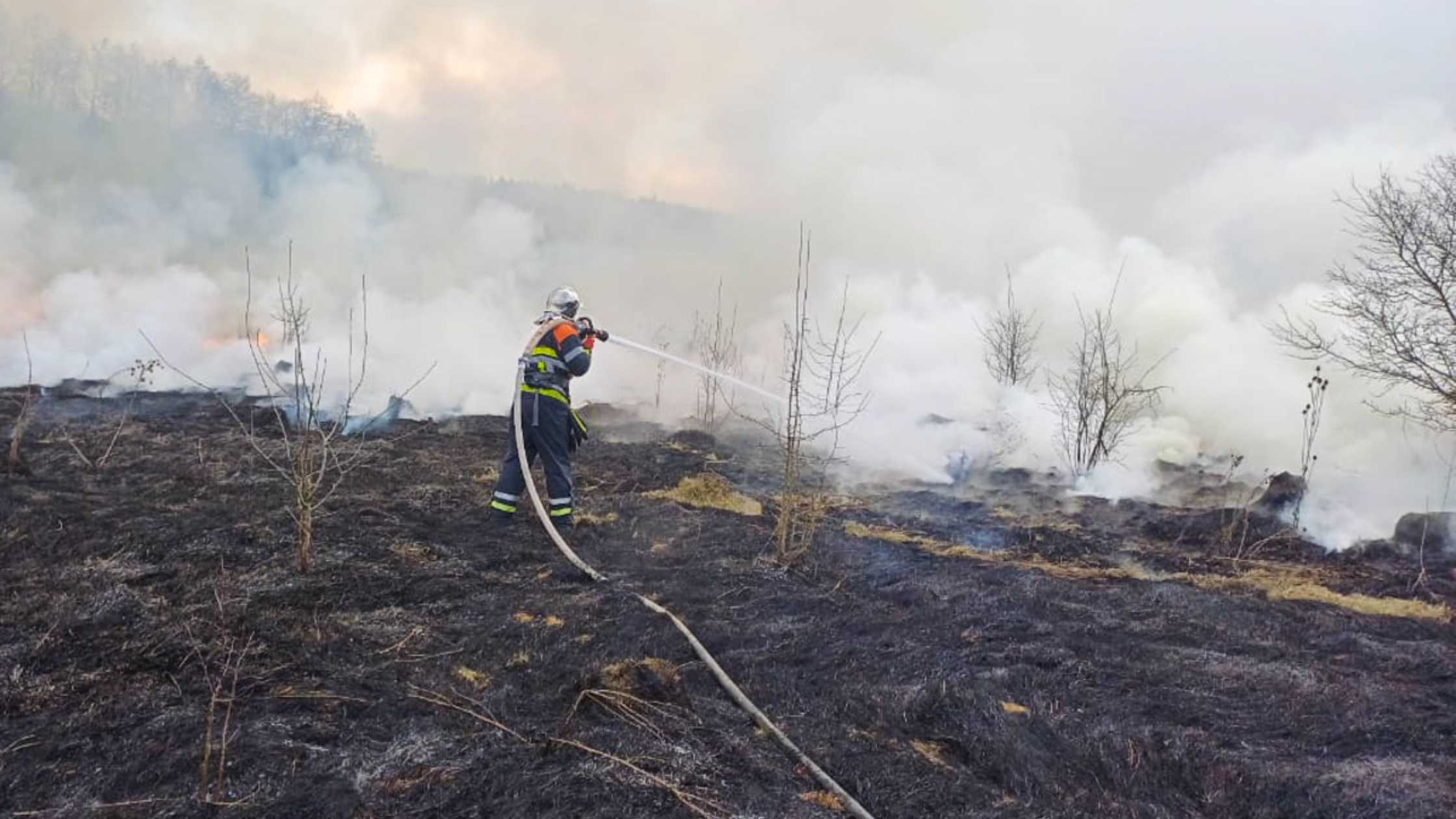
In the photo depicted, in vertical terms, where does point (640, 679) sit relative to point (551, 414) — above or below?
below

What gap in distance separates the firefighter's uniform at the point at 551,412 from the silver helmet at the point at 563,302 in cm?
25

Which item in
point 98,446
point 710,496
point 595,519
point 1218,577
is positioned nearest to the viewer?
point 595,519

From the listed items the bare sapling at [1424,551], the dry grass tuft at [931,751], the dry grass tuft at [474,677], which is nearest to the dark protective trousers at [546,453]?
the dry grass tuft at [474,677]

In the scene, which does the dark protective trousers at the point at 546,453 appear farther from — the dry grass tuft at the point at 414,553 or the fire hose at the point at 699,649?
the dry grass tuft at the point at 414,553

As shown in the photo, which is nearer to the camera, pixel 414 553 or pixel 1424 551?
pixel 414 553

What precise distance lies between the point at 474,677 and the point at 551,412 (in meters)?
2.99

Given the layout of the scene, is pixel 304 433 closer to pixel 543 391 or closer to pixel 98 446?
pixel 543 391

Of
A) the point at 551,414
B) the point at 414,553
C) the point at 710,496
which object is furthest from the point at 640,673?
the point at 710,496

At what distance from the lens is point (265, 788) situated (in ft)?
8.94

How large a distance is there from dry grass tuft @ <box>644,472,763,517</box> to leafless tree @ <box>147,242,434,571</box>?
2.87 metres

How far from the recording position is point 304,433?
5.66 m

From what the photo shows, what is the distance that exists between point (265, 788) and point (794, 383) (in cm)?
413

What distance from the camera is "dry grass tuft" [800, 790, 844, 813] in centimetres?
291

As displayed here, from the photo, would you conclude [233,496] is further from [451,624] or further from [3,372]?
[3,372]
